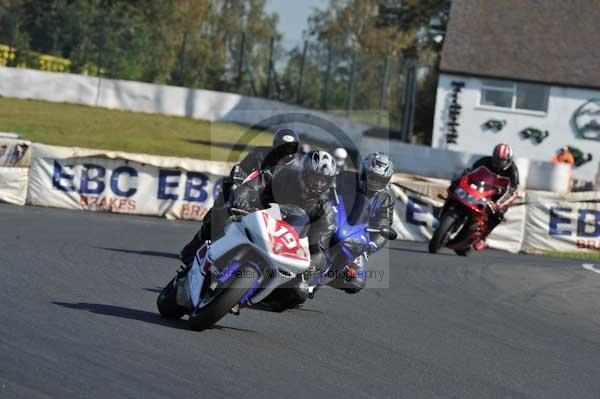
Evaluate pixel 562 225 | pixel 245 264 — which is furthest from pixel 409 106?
pixel 245 264

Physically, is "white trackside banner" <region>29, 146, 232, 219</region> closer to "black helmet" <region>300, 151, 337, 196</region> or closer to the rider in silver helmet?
the rider in silver helmet

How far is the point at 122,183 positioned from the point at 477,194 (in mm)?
5736

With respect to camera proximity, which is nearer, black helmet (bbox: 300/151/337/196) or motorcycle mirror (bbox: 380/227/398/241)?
black helmet (bbox: 300/151/337/196)

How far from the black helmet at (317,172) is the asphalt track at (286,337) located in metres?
1.09

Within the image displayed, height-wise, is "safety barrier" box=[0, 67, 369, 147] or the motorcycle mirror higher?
"safety barrier" box=[0, 67, 369, 147]

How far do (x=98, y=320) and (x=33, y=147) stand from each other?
35.4ft

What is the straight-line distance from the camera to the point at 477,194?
16516 millimetres

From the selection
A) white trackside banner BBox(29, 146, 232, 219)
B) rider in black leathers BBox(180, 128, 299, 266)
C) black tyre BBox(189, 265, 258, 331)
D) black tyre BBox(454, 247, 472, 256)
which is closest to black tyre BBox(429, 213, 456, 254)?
black tyre BBox(454, 247, 472, 256)

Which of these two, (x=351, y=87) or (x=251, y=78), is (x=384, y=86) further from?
(x=251, y=78)

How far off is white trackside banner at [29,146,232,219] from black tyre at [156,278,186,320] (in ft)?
33.4

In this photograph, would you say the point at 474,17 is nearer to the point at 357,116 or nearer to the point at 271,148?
the point at 357,116

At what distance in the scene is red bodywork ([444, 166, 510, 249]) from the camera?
1641 cm

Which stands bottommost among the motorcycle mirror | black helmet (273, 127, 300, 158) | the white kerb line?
the white kerb line

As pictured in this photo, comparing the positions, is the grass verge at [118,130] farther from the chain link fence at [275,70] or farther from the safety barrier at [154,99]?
the chain link fence at [275,70]
